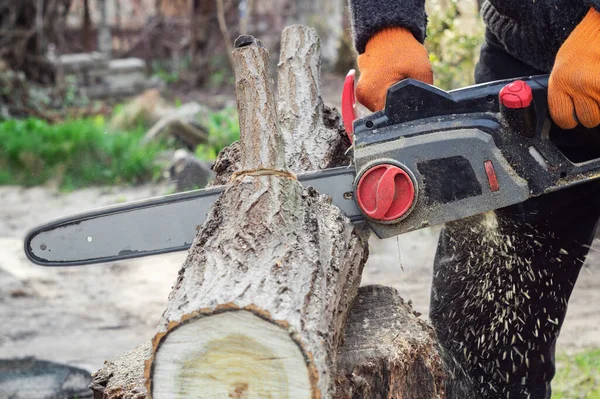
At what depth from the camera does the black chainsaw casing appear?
6.55 ft

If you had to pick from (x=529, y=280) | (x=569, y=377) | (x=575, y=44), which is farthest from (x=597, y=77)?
(x=569, y=377)

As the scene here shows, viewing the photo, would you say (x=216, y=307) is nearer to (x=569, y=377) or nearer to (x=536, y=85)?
(x=536, y=85)

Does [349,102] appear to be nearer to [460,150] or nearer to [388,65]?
[388,65]

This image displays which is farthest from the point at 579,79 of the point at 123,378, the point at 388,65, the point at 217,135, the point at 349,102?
the point at 217,135

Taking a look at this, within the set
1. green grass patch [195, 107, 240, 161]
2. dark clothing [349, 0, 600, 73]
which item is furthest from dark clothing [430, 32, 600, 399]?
green grass patch [195, 107, 240, 161]

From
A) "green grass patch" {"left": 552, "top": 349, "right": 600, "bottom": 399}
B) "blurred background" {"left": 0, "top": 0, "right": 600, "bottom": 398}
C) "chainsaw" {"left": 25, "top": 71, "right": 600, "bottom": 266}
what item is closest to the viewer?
"chainsaw" {"left": 25, "top": 71, "right": 600, "bottom": 266}

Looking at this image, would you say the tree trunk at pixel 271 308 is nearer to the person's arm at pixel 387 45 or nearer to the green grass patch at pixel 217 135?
the person's arm at pixel 387 45

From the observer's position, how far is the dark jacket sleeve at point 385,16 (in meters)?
2.20

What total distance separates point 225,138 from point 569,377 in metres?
3.94

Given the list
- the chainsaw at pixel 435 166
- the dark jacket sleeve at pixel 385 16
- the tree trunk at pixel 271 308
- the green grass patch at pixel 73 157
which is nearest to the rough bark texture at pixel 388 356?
the tree trunk at pixel 271 308

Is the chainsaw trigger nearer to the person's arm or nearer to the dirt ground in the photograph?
the person's arm

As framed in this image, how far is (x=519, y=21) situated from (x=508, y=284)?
771mm

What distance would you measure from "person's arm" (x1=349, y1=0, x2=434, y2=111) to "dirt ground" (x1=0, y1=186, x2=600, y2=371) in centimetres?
137

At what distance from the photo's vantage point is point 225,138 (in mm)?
6531
